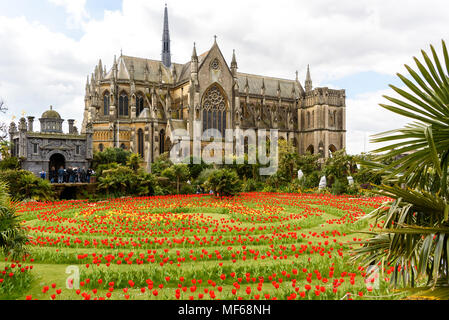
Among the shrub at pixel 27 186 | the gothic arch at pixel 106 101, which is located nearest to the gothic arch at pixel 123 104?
the gothic arch at pixel 106 101

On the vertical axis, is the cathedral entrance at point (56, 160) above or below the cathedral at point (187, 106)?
below

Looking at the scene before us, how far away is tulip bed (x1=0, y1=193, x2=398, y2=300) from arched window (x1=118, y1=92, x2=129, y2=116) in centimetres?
3436

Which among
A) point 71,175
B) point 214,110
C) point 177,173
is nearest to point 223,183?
point 177,173

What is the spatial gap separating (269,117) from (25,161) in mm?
38502

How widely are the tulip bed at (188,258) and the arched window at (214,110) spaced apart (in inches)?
1300

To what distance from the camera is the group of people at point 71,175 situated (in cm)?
2517

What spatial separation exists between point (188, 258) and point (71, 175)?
69.3ft

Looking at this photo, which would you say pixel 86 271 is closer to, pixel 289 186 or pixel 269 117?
pixel 289 186

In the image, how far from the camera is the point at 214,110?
48.7m

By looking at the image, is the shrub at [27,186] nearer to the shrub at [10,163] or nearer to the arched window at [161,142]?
the shrub at [10,163]

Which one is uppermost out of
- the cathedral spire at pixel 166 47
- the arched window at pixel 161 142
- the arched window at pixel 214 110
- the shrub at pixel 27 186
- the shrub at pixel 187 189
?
the cathedral spire at pixel 166 47

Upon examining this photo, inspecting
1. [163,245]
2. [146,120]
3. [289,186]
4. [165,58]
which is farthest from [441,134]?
[165,58]

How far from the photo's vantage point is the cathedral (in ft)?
148

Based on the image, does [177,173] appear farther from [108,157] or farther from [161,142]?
[161,142]
